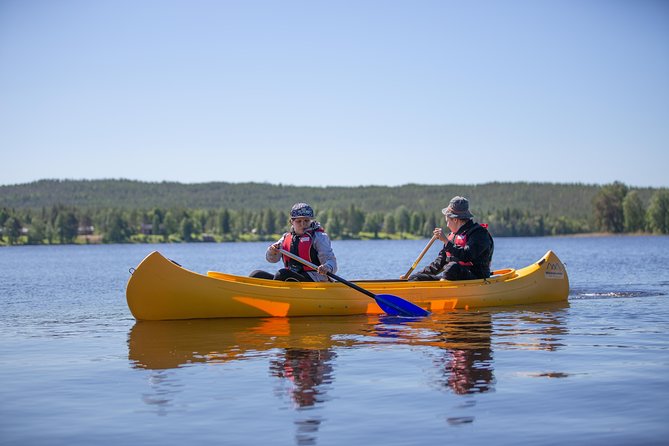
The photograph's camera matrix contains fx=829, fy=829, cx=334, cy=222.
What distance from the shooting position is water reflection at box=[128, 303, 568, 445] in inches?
314

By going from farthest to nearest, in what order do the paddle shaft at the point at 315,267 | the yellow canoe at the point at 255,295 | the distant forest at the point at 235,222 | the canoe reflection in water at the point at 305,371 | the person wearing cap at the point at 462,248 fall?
the distant forest at the point at 235,222
the person wearing cap at the point at 462,248
the paddle shaft at the point at 315,267
the yellow canoe at the point at 255,295
the canoe reflection in water at the point at 305,371

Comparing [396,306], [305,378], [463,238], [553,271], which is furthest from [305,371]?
[553,271]

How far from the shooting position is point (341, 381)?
8414 mm

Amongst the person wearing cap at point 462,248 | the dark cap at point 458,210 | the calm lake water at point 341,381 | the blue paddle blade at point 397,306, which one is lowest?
the calm lake water at point 341,381

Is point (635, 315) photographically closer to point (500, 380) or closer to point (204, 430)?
point (500, 380)

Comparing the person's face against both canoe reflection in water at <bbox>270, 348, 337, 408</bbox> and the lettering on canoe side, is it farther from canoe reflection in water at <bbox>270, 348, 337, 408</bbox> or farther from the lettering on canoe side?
the lettering on canoe side

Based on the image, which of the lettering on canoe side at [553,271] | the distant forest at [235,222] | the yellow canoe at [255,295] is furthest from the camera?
the distant forest at [235,222]

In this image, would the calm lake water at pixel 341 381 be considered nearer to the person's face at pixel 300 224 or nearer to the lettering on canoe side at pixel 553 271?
the person's face at pixel 300 224

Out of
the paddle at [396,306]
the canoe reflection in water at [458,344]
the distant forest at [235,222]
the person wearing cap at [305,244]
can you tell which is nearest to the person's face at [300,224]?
the person wearing cap at [305,244]

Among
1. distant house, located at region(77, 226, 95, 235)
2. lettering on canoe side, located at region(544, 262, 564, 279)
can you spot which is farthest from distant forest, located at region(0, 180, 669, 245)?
lettering on canoe side, located at region(544, 262, 564, 279)

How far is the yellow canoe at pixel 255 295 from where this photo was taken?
1350cm

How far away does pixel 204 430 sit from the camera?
6.62m

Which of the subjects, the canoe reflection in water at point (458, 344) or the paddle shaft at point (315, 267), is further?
the paddle shaft at point (315, 267)

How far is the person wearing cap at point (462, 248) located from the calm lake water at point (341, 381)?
3.97 feet
